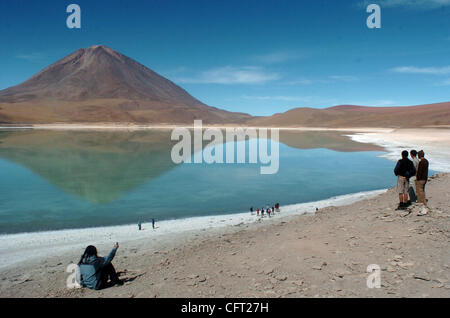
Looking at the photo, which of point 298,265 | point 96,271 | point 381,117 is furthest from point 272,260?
point 381,117

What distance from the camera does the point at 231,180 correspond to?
1898 centimetres

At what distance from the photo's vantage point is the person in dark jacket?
507cm

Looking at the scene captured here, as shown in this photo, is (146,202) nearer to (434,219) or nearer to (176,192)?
(176,192)

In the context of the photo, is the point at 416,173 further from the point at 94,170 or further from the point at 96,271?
the point at 94,170

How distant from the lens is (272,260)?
552 centimetres

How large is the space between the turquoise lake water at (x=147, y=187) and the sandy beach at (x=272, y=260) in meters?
3.02

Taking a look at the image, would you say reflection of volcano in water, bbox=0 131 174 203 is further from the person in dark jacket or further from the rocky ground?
the person in dark jacket

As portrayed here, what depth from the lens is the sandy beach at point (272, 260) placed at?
14.8 feet

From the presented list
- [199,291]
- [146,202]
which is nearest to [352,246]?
[199,291]

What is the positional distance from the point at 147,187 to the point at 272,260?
12549 mm

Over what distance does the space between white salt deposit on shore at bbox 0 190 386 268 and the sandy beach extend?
0.05m
